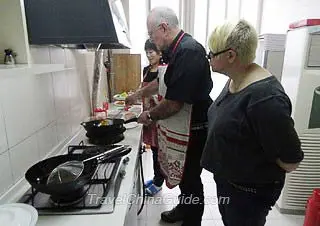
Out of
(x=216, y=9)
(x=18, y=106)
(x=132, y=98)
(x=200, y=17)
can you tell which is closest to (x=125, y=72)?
(x=132, y=98)

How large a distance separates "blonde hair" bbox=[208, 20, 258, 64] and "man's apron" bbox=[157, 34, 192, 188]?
495mm

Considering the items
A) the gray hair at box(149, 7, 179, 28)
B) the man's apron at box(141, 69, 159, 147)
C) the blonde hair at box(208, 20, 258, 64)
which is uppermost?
the gray hair at box(149, 7, 179, 28)

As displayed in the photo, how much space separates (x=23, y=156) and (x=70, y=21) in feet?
2.00

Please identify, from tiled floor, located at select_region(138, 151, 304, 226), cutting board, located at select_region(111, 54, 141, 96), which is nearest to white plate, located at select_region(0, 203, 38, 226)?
tiled floor, located at select_region(138, 151, 304, 226)

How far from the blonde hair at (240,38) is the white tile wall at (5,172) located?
0.91 meters

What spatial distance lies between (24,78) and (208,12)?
Answer: 3.18 m

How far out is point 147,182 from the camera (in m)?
2.35

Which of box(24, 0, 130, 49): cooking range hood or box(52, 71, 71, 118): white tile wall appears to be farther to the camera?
box(52, 71, 71, 118): white tile wall

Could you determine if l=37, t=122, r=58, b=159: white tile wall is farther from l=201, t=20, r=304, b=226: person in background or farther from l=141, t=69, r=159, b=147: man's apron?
l=141, t=69, r=159, b=147: man's apron

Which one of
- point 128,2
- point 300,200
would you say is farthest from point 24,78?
point 128,2

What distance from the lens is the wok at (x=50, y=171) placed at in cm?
76

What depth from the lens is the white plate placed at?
23.7 inches

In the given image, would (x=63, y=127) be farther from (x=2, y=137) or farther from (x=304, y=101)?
(x=304, y=101)

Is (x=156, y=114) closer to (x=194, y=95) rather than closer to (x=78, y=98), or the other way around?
(x=194, y=95)
